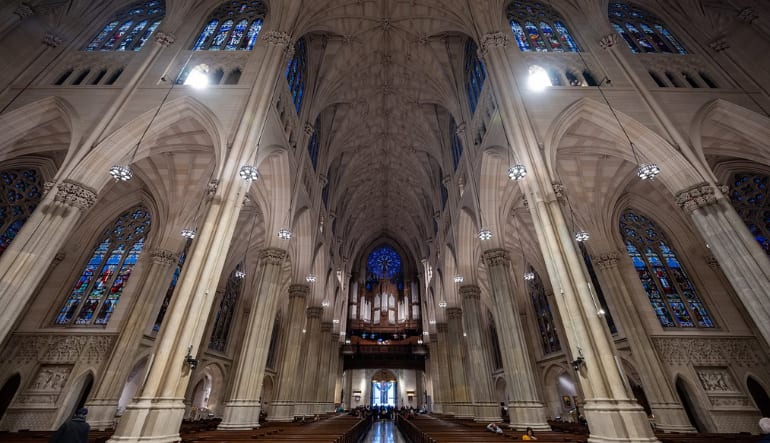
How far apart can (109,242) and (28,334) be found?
4.75 metres

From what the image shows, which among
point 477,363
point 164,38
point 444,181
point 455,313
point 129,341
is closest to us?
point 164,38

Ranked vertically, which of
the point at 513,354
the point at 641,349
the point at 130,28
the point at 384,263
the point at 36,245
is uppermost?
the point at 384,263

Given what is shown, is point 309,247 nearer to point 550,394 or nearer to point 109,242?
point 109,242

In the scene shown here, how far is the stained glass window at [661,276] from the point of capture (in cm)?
1425

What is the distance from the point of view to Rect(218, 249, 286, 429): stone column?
10300mm

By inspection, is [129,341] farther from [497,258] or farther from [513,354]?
[497,258]

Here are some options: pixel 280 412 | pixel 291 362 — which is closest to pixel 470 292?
pixel 291 362

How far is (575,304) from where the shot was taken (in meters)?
7.64

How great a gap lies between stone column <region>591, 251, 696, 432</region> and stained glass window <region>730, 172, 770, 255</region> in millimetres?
4218

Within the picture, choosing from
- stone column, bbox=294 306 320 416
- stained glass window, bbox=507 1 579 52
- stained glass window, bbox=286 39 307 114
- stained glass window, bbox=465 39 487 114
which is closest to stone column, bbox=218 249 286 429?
stone column, bbox=294 306 320 416

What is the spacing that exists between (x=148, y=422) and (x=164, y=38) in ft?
42.5

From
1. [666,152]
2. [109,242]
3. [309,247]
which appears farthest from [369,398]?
[666,152]

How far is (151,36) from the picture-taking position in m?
12.3

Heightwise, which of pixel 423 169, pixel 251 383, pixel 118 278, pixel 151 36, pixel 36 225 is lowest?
pixel 251 383
